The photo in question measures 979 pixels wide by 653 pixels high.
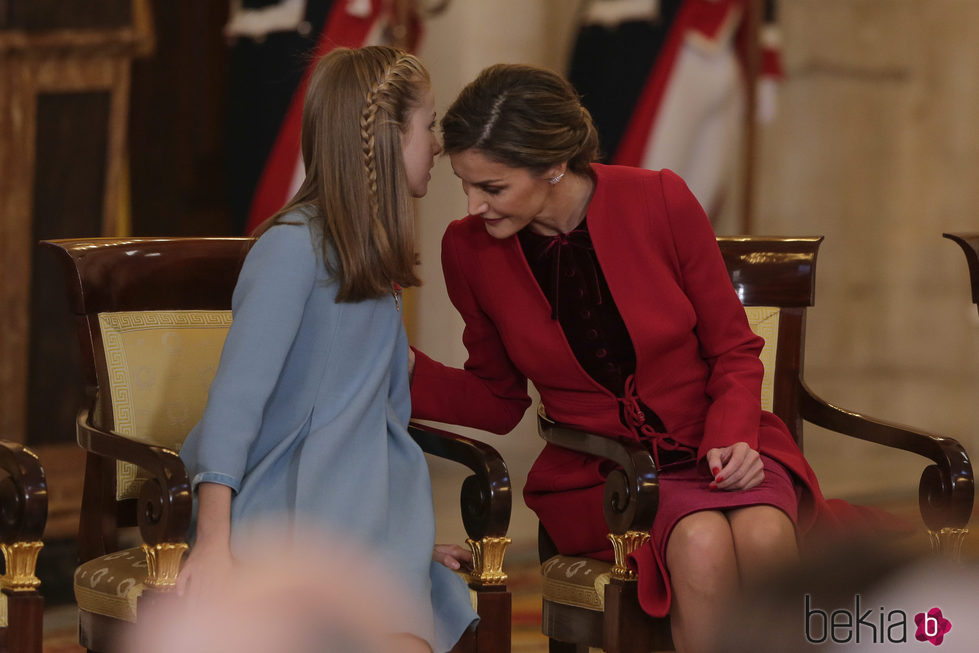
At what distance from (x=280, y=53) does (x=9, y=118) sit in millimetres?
1203

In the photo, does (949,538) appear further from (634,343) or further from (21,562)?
(21,562)

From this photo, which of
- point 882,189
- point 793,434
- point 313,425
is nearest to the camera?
point 313,425

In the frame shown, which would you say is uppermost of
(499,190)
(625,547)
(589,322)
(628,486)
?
(499,190)

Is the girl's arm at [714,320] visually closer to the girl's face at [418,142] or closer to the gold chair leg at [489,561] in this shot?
the gold chair leg at [489,561]

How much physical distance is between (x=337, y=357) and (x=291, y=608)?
1.54ft

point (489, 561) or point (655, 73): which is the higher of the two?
point (655, 73)

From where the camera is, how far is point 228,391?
2.12m

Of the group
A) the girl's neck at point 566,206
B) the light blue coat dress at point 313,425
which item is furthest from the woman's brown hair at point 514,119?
the light blue coat dress at point 313,425

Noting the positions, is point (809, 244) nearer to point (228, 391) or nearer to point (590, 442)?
point (590, 442)

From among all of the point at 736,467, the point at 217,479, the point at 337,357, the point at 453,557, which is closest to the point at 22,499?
the point at 217,479

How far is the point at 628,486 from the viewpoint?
93.3 inches

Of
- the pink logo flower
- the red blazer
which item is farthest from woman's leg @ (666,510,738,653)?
the pink logo flower

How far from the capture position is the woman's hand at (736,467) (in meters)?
2.45

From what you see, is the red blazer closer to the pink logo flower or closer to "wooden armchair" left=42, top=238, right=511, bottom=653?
"wooden armchair" left=42, top=238, right=511, bottom=653
